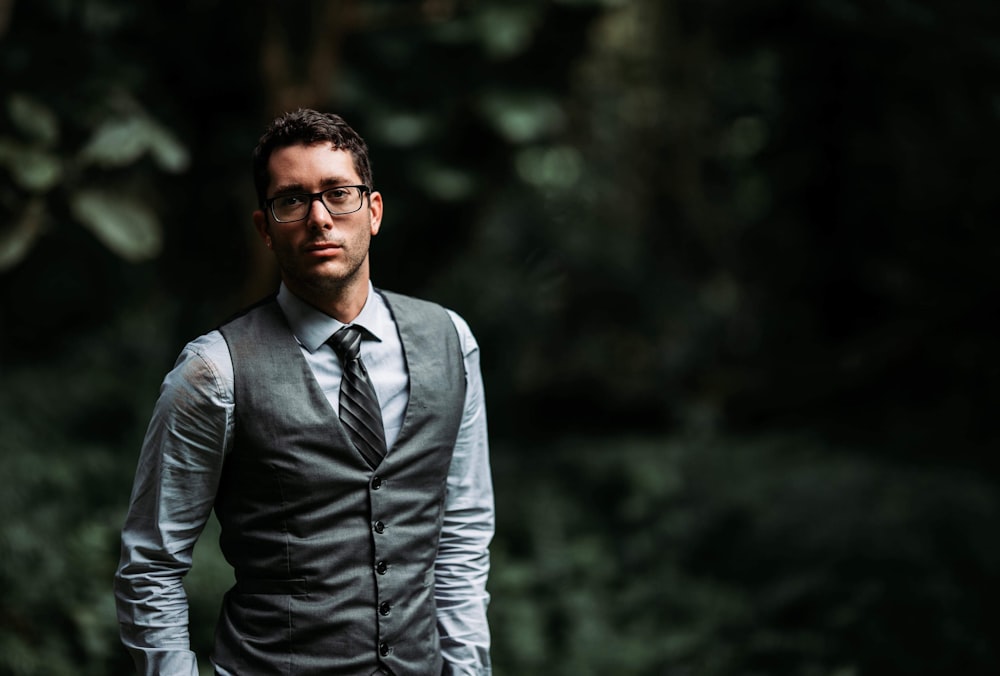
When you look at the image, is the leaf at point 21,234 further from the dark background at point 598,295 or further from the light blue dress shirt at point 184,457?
the light blue dress shirt at point 184,457

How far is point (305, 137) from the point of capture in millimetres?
1762

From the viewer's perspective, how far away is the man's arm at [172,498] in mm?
1726

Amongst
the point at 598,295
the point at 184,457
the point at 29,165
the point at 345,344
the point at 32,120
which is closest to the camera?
the point at 184,457

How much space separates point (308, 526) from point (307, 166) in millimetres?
587

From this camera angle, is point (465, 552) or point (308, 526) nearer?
point (308, 526)

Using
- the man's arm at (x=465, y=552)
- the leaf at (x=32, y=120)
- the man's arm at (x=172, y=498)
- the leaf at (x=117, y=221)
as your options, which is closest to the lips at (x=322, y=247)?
the man's arm at (x=172, y=498)

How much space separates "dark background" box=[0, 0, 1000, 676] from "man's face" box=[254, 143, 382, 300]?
301 cm

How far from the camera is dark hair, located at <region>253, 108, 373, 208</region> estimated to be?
5.78 ft

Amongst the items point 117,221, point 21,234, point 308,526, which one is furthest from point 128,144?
point 308,526

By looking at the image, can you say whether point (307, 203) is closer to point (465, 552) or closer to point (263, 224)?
point (263, 224)

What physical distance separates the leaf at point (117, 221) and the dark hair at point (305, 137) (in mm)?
2959

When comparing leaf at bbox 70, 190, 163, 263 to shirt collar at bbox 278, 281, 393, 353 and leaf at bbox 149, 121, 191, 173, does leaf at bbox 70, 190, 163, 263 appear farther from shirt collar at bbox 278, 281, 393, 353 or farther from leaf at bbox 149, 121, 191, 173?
shirt collar at bbox 278, 281, 393, 353

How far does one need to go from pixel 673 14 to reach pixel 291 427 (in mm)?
8498

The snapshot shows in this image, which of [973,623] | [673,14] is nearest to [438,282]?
[673,14]
